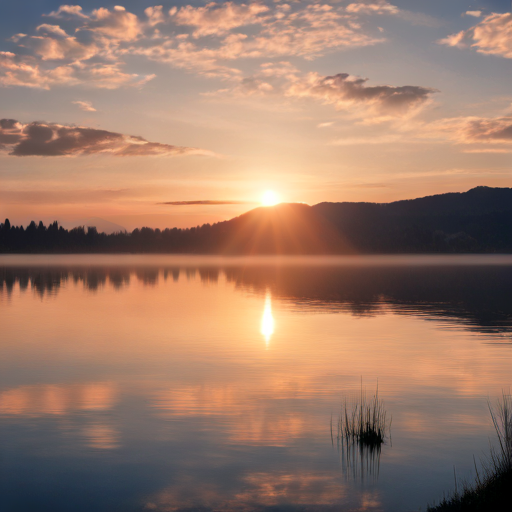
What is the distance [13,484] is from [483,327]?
32.7 metres

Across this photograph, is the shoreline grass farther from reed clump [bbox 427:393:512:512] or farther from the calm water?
Answer: reed clump [bbox 427:393:512:512]

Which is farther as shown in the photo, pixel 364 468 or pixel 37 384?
pixel 37 384

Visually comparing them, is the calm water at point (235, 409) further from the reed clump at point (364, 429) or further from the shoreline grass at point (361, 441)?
the reed clump at point (364, 429)

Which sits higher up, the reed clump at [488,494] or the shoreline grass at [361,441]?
the reed clump at [488,494]

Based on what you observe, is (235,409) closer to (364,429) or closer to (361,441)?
(364,429)

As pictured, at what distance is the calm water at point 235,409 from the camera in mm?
11984

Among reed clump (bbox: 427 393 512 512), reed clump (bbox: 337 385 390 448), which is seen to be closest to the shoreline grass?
reed clump (bbox: 337 385 390 448)

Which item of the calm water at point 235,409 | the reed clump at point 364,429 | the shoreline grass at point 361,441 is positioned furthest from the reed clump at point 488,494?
the reed clump at point 364,429

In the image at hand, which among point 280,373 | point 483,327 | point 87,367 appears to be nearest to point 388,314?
point 483,327

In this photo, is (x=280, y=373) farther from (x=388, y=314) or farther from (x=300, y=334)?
(x=388, y=314)

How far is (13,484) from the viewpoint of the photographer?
39.7 ft

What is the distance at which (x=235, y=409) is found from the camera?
18031 millimetres

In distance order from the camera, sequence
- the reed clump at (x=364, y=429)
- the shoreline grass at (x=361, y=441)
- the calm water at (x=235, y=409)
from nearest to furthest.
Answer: the calm water at (x=235, y=409) < the shoreline grass at (x=361, y=441) < the reed clump at (x=364, y=429)

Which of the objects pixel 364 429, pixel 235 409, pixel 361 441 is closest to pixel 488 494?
pixel 361 441
